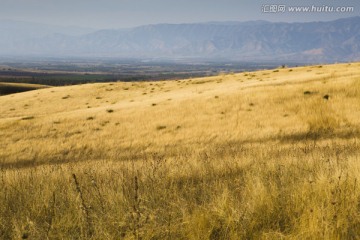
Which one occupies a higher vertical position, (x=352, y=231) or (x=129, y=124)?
(x=352, y=231)

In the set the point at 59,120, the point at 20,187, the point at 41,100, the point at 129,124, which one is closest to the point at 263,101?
the point at 129,124

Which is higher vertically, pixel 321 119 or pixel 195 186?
pixel 195 186

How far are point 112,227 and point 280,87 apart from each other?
1097 inches

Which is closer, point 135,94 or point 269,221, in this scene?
point 269,221

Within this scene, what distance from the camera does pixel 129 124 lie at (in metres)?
26.2

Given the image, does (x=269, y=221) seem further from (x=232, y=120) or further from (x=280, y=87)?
(x=280, y=87)

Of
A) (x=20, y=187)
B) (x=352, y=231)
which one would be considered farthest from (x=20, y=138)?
(x=352, y=231)

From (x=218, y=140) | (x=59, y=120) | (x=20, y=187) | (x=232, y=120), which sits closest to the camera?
(x=20, y=187)

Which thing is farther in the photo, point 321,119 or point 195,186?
point 321,119

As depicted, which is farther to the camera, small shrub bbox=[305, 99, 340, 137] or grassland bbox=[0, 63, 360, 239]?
small shrub bbox=[305, 99, 340, 137]

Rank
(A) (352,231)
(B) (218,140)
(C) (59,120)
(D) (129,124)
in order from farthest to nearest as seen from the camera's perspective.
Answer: (C) (59,120), (D) (129,124), (B) (218,140), (A) (352,231)

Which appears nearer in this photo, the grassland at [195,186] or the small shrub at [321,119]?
the grassland at [195,186]

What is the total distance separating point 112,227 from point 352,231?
3.58m

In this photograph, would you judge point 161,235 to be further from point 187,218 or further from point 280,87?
point 280,87
